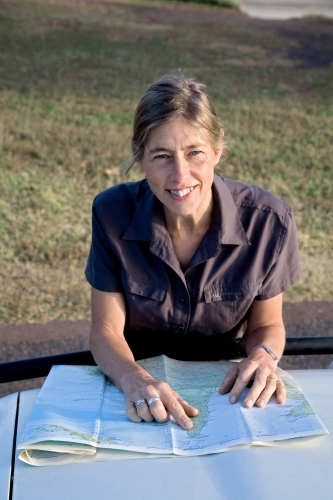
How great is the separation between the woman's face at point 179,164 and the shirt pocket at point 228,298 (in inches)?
10.8

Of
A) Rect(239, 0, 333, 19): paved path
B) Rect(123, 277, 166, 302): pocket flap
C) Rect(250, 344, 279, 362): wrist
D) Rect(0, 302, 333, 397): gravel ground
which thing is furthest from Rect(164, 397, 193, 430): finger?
Rect(239, 0, 333, 19): paved path

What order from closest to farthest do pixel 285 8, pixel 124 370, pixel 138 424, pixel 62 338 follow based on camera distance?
pixel 138 424 < pixel 124 370 < pixel 62 338 < pixel 285 8

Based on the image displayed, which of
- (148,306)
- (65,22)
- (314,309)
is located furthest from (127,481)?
(65,22)

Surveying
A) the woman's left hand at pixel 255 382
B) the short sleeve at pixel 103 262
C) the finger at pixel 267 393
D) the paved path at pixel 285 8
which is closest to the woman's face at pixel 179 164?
the short sleeve at pixel 103 262

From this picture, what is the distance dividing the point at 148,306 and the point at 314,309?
8.56 ft

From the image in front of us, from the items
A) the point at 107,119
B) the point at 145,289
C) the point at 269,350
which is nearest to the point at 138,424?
the point at 269,350

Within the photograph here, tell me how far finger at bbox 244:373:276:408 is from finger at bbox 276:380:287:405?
0.01 meters

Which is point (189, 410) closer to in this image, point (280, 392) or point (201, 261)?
point (280, 392)

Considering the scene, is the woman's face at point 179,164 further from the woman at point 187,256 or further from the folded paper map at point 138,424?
the folded paper map at point 138,424

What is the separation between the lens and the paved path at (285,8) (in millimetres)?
19831

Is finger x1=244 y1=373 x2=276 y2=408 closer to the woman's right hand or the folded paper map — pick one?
the folded paper map

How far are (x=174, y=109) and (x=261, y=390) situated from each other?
835 mm

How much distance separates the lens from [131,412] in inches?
72.7

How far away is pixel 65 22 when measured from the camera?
14227mm
